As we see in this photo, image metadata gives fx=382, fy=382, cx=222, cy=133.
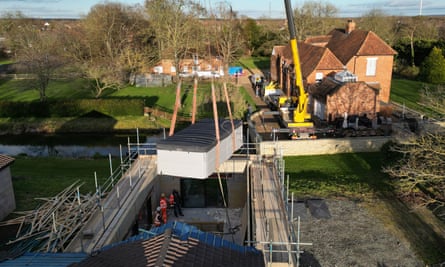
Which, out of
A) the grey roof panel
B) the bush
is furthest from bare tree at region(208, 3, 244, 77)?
the bush

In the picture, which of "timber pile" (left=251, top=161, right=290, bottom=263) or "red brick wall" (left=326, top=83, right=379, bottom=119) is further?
"red brick wall" (left=326, top=83, right=379, bottom=119)

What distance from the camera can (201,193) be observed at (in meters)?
19.5

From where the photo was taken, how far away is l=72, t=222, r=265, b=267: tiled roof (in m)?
7.24

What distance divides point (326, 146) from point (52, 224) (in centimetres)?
1537

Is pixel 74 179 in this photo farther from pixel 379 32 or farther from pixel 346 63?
pixel 379 32

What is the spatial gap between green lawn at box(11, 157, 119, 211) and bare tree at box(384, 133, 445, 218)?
44.6 feet

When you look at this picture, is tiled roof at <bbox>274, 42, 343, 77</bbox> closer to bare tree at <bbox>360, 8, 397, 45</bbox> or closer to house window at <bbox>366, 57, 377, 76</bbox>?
house window at <bbox>366, 57, 377, 76</bbox>

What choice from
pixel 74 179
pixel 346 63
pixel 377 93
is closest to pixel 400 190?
pixel 377 93

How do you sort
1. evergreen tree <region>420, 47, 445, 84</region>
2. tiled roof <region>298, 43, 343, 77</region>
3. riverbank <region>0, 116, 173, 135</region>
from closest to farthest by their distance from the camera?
tiled roof <region>298, 43, 343, 77</region> → riverbank <region>0, 116, 173, 135</region> → evergreen tree <region>420, 47, 445, 84</region>

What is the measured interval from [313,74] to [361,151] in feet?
33.5

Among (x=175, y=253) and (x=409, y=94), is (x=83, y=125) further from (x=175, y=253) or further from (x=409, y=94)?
(x=409, y=94)

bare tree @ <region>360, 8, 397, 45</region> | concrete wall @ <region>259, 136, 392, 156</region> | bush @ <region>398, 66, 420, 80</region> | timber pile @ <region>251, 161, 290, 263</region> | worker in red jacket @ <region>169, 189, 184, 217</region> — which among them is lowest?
worker in red jacket @ <region>169, 189, 184, 217</region>

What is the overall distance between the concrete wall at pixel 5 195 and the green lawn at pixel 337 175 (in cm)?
1194

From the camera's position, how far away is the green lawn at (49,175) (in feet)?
56.1
